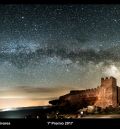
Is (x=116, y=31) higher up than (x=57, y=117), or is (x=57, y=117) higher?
(x=116, y=31)

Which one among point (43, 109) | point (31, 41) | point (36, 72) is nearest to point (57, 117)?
point (43, 109)

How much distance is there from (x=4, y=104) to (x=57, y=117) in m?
0.66

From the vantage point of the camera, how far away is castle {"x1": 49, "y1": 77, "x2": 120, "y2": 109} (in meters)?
5.18

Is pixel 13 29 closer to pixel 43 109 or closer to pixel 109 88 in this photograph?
pixel 43 109

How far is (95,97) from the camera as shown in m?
5.27

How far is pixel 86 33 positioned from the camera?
5.26 metres

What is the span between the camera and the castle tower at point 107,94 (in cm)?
518

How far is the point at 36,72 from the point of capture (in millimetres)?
5254

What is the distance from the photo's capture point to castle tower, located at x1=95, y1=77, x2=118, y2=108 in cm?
518

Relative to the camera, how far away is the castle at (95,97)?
5184 mm

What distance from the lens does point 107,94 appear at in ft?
17.4

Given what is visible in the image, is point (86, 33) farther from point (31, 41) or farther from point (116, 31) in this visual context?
point (31, 41)

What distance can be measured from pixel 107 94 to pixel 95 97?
160 mm
